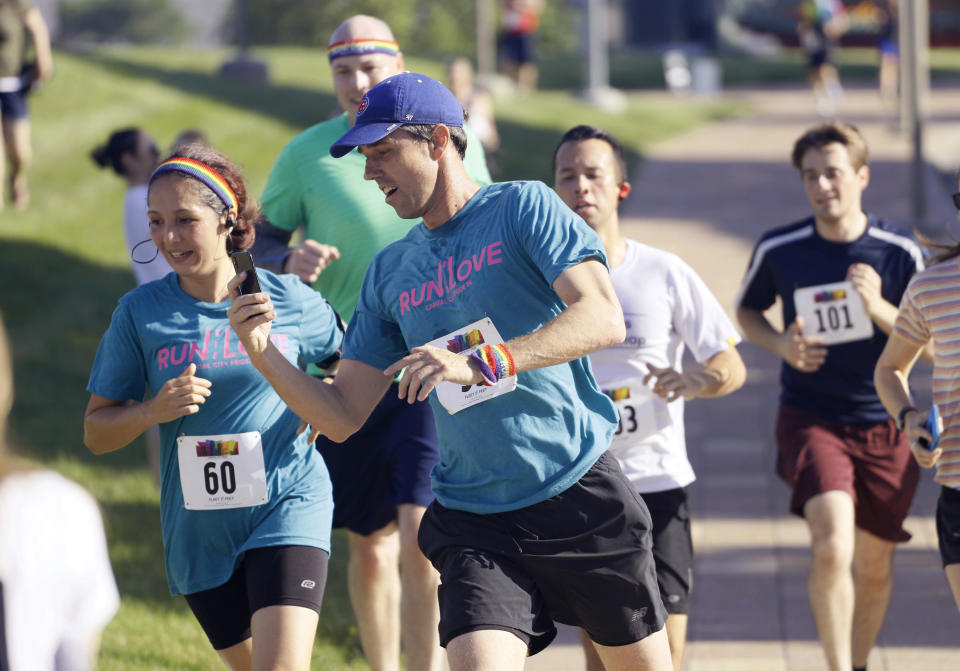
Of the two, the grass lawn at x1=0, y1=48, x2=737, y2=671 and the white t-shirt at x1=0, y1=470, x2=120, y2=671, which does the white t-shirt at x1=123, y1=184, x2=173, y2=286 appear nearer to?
the grass lawn at x1=0, y1=48, x2=737, y2=671

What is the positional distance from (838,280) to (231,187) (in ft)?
8.03

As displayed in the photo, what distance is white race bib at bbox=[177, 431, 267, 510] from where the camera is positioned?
4.16 m

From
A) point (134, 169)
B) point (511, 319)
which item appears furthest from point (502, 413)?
point (134, 169)

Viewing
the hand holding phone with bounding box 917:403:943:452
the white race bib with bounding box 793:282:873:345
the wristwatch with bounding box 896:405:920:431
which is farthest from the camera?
the white race bib with bounding box 793:282:873:345

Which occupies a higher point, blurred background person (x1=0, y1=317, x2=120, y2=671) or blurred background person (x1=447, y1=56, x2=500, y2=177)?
blurred background person (x1=447, y1=56, x2=500, y2=177)

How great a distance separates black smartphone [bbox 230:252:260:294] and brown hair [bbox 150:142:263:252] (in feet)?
1.48

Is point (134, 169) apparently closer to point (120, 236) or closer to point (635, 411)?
point (635, 411)

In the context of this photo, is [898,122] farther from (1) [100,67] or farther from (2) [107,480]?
(2) [107,480]

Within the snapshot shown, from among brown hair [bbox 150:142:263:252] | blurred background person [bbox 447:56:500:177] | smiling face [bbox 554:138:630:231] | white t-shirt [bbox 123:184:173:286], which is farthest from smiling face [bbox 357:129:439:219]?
blurred background person [bbox 447:56:500:177]

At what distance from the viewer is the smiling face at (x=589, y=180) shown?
4840 mm

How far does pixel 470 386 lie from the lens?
3709 mm

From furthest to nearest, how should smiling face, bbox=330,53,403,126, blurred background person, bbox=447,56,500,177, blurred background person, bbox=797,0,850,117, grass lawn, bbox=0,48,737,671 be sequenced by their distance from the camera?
blurred background person, bbox=797,0,850,117 → blurred background person, bbox=447,56,500,177 → grass lawn, bbox=0,48,737,671 → smiling face, bbox=330,53,403,126

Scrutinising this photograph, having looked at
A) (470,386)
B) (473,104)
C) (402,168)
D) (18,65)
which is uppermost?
(18,65)

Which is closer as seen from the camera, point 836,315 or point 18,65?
point 836,315
